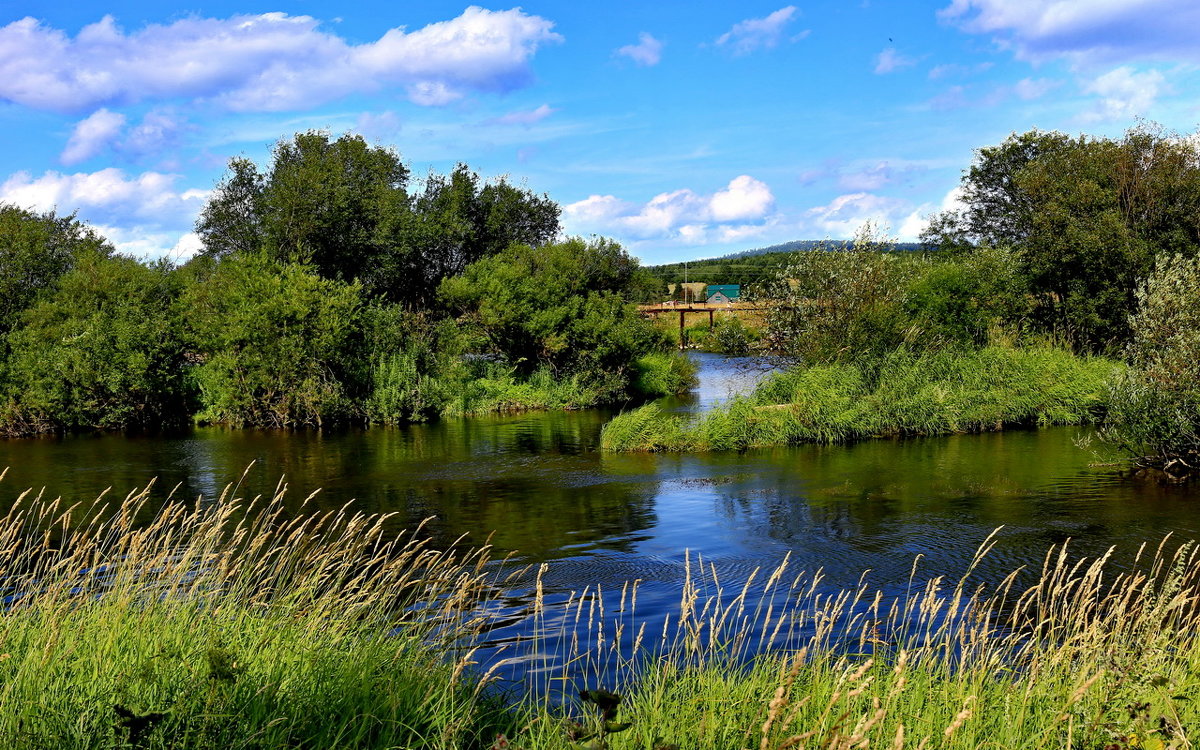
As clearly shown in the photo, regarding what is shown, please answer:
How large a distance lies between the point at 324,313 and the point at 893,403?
17.6 meters

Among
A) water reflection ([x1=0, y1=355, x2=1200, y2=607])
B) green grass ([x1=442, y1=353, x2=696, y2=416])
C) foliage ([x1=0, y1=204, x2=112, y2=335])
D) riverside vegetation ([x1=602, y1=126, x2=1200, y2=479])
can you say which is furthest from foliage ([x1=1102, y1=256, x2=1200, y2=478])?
foliage ([x1=0, y1=204, x2=112, y2=335])

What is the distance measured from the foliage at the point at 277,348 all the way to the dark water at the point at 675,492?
206cm

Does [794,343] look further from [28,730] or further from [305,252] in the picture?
[28,730]

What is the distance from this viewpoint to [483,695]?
680cm

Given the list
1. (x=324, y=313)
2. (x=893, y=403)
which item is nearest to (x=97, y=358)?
(x=324, y=313)

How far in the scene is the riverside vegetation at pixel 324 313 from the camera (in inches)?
1200

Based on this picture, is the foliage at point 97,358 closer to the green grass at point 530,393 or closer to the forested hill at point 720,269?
the green grass at point 530,393

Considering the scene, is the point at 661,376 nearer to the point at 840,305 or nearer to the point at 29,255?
the point at 840,305

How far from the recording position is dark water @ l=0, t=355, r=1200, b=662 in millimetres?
13953

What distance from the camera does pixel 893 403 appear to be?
25688 mm

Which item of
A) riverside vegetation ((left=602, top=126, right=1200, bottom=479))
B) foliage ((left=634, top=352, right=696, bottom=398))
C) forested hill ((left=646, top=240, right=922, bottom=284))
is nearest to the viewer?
riverside vegetation ((left=602, top=126, right=1200, bottom=479))

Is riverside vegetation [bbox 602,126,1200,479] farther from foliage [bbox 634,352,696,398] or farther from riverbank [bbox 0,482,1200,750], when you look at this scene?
riverbank [bbox 0,482,1200,750]

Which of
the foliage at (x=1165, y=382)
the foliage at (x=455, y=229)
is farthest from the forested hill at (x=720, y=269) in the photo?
the foliage at (x=1165, y=382)

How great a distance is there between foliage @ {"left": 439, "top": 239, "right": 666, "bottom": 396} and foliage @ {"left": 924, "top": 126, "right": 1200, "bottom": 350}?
596 inches
